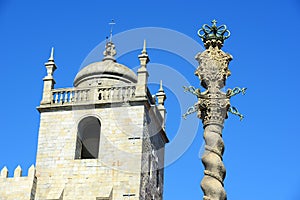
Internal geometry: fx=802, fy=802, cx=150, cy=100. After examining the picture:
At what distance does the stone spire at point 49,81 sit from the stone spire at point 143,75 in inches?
150

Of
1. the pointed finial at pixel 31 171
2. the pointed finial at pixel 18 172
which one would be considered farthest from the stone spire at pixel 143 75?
the pointed finial at pixel 18 172

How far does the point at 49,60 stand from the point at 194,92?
19.9 metres

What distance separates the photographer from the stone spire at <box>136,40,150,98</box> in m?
32.6

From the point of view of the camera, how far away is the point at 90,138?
3550 centimetres

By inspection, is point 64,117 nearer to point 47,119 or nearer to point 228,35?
point 47,119

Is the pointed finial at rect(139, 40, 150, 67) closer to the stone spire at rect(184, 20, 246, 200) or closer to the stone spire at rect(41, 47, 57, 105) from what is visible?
the stone spire at rect(41, 47, 57, 105)

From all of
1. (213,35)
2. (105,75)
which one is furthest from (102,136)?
(213,35)

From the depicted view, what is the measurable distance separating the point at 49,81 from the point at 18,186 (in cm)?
476

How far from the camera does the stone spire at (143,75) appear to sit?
107ft

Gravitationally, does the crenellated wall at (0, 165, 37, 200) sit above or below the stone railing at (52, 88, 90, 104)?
below

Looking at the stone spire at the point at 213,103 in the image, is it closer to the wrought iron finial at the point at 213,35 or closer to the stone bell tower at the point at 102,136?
the wrought iron finial at the point at 213,35

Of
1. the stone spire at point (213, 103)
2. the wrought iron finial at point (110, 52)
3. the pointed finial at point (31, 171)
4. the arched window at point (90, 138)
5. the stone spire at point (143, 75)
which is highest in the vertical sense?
the wrought iron finial at point (110, 52)

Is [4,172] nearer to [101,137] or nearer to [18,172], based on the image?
[18,172]

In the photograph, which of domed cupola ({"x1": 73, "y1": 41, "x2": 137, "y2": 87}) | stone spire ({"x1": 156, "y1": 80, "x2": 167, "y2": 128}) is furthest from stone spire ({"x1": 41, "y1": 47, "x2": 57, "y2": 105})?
stone spire ({"x1": 156, "y1": 80, "x2": 167, "y2": 128})
